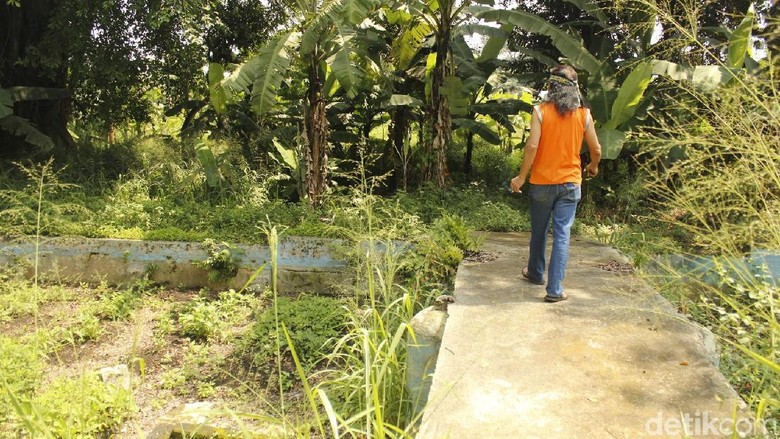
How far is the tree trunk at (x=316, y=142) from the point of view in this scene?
762 cm

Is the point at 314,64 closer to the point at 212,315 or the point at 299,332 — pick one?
the point at 212,315

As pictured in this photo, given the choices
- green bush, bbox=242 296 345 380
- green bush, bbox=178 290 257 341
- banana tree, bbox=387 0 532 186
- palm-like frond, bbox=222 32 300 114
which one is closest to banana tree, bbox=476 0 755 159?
banana tree, bbox=387 0 532 186

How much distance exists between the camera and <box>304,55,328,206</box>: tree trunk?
7.62 meters

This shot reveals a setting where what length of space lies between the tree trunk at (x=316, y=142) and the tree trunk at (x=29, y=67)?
4.44 metres

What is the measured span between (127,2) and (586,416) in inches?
325

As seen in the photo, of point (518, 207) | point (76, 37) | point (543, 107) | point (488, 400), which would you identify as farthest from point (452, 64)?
point (488, 400)

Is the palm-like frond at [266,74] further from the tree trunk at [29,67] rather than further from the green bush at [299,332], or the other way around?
the tree trunk at [29,67]

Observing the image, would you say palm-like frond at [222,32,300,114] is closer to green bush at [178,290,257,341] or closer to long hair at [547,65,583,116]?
green bush at [178,290,257,341]

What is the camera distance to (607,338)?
351 cm

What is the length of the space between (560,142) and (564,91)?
1.23ft

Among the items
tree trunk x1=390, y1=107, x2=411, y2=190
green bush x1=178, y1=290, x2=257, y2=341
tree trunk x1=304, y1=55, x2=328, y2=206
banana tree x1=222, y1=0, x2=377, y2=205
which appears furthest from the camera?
tree trunk x1=390, y1=107, x2=411, y2=190

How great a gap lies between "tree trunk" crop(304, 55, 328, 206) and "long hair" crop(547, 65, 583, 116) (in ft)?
13.5

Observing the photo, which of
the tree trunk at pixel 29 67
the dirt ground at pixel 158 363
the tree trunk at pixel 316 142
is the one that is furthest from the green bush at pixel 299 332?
the tree trunk at pixel 29 67

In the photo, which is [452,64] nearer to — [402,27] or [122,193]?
[402,27]
